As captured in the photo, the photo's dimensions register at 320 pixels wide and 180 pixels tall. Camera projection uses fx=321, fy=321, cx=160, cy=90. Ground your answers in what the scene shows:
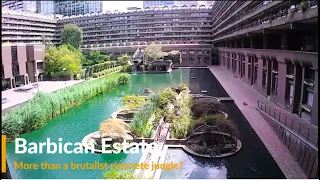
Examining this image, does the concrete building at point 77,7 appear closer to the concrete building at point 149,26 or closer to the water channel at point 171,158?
the concrete building at point 149,26

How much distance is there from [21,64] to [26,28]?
181ft

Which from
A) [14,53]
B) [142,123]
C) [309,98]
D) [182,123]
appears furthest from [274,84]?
[14,53]

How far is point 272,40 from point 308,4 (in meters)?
14.7

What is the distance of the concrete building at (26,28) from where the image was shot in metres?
82.1

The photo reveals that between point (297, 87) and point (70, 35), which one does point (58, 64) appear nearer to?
point (70, 35)

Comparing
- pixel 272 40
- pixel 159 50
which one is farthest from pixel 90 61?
pixel 272 40

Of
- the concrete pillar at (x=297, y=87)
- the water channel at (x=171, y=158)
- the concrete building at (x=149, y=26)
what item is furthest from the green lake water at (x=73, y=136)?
the concrete building at (x=149, y=26)

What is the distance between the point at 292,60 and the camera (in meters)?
21.1

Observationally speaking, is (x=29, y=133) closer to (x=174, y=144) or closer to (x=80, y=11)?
(x=174, y=144)

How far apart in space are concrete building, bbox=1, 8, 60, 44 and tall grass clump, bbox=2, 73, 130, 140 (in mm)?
55200

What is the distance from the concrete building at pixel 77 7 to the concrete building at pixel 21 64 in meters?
111

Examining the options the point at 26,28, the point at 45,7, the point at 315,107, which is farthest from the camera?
the point at 45,7

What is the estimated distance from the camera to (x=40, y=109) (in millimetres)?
21812

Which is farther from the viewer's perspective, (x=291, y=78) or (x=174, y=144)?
(x=291, y=78)
